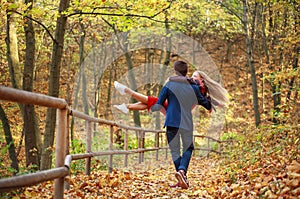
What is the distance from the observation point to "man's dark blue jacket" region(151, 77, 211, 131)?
670 centimetres

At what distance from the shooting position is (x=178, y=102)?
6.77 metres

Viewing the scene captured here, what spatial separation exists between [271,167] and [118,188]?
2.34 meters

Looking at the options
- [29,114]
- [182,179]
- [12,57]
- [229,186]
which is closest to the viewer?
[229,186]

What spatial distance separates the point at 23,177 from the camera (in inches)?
111

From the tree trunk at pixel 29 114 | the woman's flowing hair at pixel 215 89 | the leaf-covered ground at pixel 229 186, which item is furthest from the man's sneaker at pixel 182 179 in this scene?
the tree trunk at pixel 29 114

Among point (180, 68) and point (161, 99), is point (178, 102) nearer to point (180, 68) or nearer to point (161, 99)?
point (161, 99)

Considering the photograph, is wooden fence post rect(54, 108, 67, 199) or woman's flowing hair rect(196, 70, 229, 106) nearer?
wooden fence post rect(54, 108, 67, 199)

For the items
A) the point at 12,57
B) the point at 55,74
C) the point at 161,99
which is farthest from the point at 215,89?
the point at 12,57

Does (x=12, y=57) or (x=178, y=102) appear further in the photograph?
(x=12, y=57)

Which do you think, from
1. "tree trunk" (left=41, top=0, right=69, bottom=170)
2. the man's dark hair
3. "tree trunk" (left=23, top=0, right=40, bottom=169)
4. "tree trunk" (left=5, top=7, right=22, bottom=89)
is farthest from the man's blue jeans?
"tree trunk" (left=5, top=7, right=22, bottom=89)

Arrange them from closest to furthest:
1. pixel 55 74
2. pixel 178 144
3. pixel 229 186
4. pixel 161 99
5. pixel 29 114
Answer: pixel 229 186, pixel 161 99, pixel 178 144, pixel 55 74, pixel 29 114

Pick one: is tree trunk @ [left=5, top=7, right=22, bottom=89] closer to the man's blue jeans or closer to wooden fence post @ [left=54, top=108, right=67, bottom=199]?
the man's blue jeans

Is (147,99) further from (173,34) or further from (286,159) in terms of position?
(173,34)

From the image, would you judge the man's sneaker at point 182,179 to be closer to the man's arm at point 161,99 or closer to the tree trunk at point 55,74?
the man's arm at point 161,99
